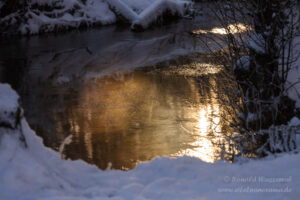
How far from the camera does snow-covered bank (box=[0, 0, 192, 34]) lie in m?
18.4

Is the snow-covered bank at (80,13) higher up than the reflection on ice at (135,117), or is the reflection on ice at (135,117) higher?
the snow-covered bank at (80,13)

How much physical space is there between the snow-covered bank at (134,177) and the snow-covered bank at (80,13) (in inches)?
578

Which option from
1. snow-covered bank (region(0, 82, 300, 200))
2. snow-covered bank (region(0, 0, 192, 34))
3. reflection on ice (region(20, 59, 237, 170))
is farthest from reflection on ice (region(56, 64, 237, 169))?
snow-covered bank (region(0, 0, 192, 34))

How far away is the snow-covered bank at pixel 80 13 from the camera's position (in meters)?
18.4

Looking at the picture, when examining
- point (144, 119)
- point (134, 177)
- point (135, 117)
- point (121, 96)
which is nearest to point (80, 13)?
point (121, 96)

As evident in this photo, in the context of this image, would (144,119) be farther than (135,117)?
No

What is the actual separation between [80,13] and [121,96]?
11.6 meters

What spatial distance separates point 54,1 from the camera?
64.3 ft

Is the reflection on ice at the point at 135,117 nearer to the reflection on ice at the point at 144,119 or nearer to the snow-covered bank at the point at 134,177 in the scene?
the reflection on ice at the point at 144,119

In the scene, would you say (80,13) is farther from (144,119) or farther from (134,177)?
(134,177)

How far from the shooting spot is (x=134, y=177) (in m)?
4.47

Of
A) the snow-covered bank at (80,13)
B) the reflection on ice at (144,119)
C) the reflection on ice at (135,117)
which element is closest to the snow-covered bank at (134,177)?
the reflection on ice at (135,117)

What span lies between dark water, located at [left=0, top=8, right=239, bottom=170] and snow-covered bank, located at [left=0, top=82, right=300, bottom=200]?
1456mm

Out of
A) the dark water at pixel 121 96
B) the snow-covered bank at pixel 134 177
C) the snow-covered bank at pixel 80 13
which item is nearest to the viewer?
the snow-covered bank at pixel 134 177
